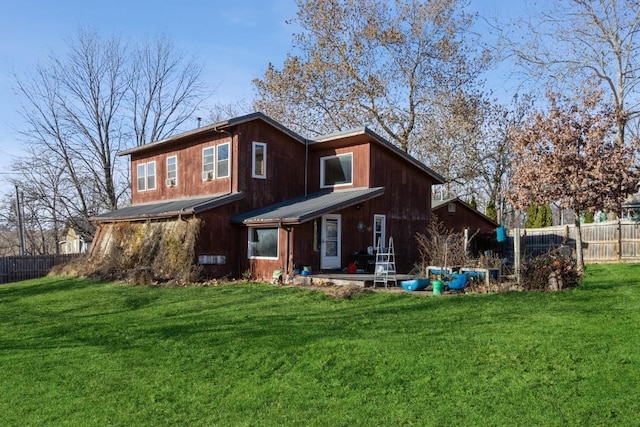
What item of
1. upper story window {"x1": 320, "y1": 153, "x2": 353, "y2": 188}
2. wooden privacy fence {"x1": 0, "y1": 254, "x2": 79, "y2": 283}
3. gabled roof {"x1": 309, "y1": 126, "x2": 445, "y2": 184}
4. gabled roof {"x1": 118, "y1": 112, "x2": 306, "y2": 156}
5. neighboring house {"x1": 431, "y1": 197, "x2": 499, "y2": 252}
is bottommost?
wooden privacy fence {"x1": 0, "y1": 254, "x2": 79, "y2": 283}

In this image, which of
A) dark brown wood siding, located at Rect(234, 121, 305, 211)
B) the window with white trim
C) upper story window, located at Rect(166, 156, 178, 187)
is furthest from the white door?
upper story window, located at Rect(166, 156, 178, 187)

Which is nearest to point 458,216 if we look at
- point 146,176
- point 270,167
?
point 270,167

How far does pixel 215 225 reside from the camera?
18781 mm

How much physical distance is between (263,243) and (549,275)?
9.25 metres

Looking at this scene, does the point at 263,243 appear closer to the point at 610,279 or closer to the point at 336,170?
the point at 336,170

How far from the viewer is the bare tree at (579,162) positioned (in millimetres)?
17734

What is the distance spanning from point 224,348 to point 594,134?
14.9 metres

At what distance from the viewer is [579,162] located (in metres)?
17.8

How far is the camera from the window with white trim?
19312 millimetres

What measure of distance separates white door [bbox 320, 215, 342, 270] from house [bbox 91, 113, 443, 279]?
34mm

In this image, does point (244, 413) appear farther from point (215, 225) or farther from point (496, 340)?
point (215, 225)

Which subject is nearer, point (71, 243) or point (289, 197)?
point (289, 197)

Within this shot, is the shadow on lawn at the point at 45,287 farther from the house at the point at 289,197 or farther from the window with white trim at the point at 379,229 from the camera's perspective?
the window with white trim at the point at 379,229

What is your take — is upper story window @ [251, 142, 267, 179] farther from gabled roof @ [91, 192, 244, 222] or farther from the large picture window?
the large picture window
